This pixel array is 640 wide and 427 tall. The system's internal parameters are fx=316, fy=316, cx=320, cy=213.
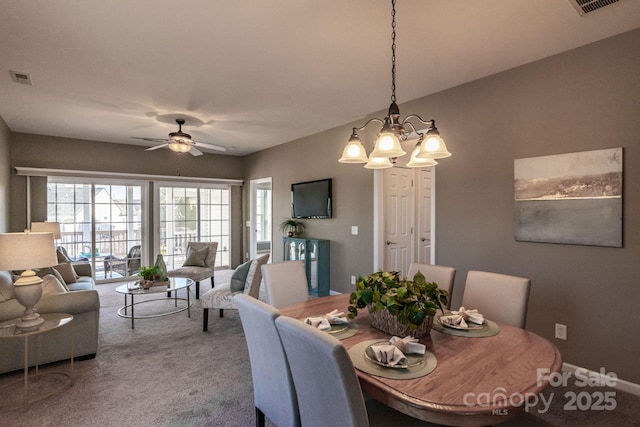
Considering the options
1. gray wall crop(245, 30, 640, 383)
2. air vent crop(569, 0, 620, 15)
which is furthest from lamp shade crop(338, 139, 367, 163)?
gray wall crop(245, 30, 640, 383)

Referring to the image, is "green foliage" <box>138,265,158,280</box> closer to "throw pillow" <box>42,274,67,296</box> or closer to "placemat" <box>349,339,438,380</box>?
"throw pillow" <box>42,274,67,296</box>

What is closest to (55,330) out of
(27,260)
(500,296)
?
(27,260)

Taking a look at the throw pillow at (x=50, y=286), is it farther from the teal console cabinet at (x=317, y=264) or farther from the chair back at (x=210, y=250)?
the teal console cabinet at (x=317, y=264)

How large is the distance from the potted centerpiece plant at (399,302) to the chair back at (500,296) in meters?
0.66

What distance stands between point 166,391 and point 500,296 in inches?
99.1

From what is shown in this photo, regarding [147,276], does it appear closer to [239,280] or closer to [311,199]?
[239,280]

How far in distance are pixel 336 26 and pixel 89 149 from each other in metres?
5.65

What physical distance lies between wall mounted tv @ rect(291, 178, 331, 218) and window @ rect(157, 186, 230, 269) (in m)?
2.33

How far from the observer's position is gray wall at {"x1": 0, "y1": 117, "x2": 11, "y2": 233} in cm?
454

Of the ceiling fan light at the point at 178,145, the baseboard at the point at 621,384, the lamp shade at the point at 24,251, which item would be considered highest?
the ceiling fan light at the point at 178,145

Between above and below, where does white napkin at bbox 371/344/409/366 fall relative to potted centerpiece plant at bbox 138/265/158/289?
above

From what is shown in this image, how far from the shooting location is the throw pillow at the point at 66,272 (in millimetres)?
4176

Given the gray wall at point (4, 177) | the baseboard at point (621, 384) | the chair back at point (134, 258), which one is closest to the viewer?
the baseboard at point (621, 384)

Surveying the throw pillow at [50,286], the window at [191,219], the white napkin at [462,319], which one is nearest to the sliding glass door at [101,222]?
the window at [191,219]
